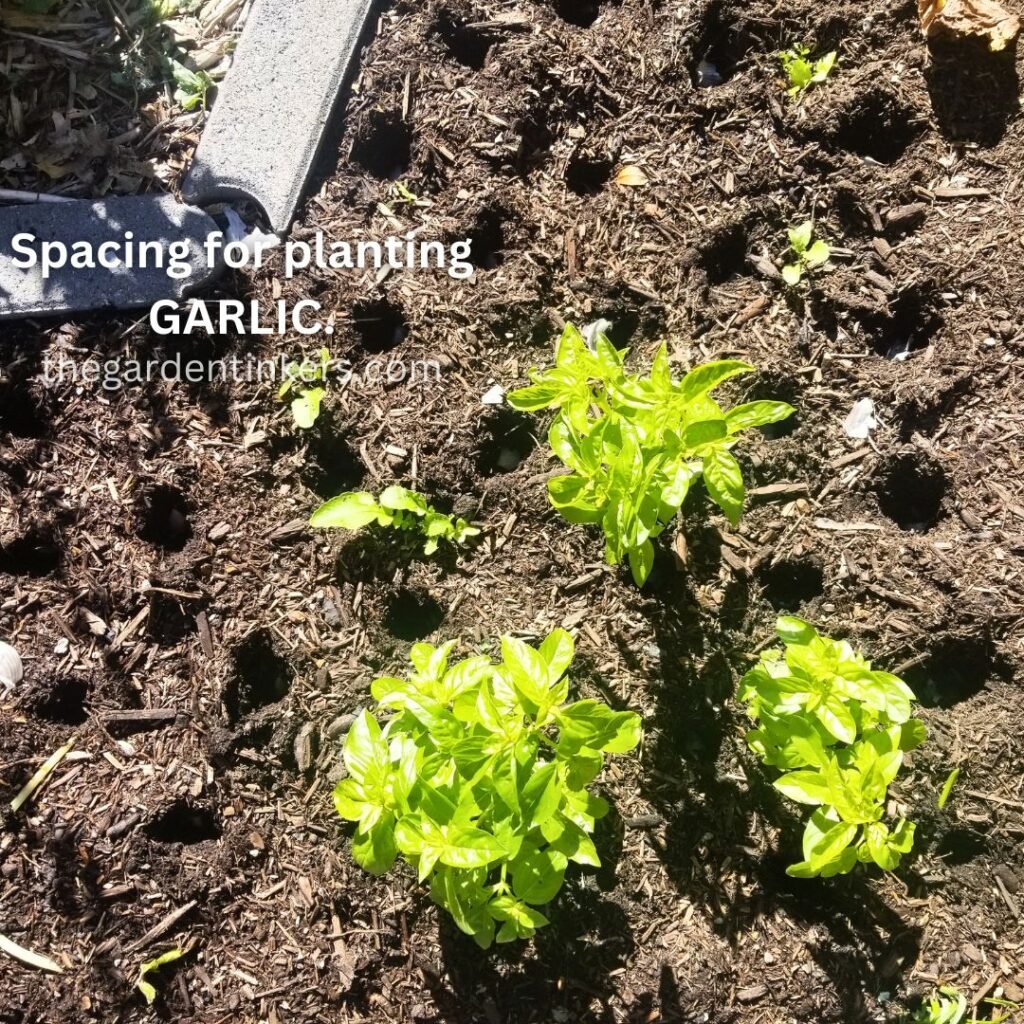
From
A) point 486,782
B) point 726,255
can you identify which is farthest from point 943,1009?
point 726,255

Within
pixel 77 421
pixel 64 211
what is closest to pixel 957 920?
pixel 77 421

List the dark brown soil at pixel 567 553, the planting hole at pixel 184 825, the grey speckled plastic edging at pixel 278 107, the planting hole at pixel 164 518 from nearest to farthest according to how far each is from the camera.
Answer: the dark brown soil at pixel 567 553, the planting hole at pixel 184 825, the planting hole at pixel 164 518, the grey speckled plastic edging at pixel 278 107

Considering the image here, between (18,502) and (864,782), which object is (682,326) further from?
(18,502)

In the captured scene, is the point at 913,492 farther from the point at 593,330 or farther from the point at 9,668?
the point at 9,668

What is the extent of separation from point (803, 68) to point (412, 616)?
2138 mm

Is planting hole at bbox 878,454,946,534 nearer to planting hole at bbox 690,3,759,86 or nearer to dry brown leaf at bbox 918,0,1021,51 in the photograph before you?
dry brown leaf at bbox 918,0,1021,51

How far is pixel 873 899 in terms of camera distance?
8.41 ft

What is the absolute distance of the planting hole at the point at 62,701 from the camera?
111 inches

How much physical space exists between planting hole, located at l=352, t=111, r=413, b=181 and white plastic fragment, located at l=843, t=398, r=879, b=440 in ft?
5.49

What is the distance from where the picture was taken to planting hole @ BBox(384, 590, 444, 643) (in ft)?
9.37

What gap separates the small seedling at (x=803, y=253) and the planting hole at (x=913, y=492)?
2.12 feet

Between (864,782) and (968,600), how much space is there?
0.74 meters

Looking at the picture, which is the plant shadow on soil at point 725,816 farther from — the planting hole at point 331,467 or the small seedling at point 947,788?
the planting hole at point 331,467

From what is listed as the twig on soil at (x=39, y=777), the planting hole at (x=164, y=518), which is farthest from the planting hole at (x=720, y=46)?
the twig on soil at (x=39, y=777)
